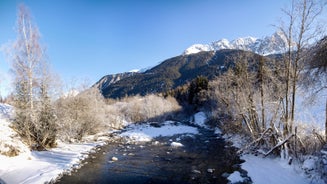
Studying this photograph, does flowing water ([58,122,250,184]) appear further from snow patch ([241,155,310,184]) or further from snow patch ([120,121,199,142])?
snow patch ([120,121,199,142])

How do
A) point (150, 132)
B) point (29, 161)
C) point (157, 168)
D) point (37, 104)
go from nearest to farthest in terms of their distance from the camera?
point (29, 161) → point (157, 168) → point (37, 104) → point (150, 132)

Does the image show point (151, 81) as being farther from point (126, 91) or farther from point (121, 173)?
point (121, 173)

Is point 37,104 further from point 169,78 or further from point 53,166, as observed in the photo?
point 169,78

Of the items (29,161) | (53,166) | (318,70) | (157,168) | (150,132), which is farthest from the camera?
(150,132)

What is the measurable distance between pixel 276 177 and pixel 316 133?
8.54 ft

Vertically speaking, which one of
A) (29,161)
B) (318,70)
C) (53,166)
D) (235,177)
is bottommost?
(235,177)

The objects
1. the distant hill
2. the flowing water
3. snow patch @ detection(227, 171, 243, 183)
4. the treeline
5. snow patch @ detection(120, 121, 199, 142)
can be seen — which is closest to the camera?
snow patch @ detection(227, 171, 243, 183)

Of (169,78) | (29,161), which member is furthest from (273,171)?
(169,78)

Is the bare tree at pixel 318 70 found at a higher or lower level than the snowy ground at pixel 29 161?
higher

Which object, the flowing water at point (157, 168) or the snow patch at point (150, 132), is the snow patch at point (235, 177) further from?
the snow patch at point (150, 132)

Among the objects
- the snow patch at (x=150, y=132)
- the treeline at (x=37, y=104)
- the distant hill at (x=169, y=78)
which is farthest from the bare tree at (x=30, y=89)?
the distant hill at (x=169, y=78)

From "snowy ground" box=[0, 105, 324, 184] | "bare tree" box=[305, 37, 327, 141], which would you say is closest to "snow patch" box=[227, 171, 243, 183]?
"snowy ground" box=[0, 105, 324, 184]

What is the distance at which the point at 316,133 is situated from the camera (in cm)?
877

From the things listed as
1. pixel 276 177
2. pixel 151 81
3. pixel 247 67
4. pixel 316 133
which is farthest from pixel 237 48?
pixel 151 81
